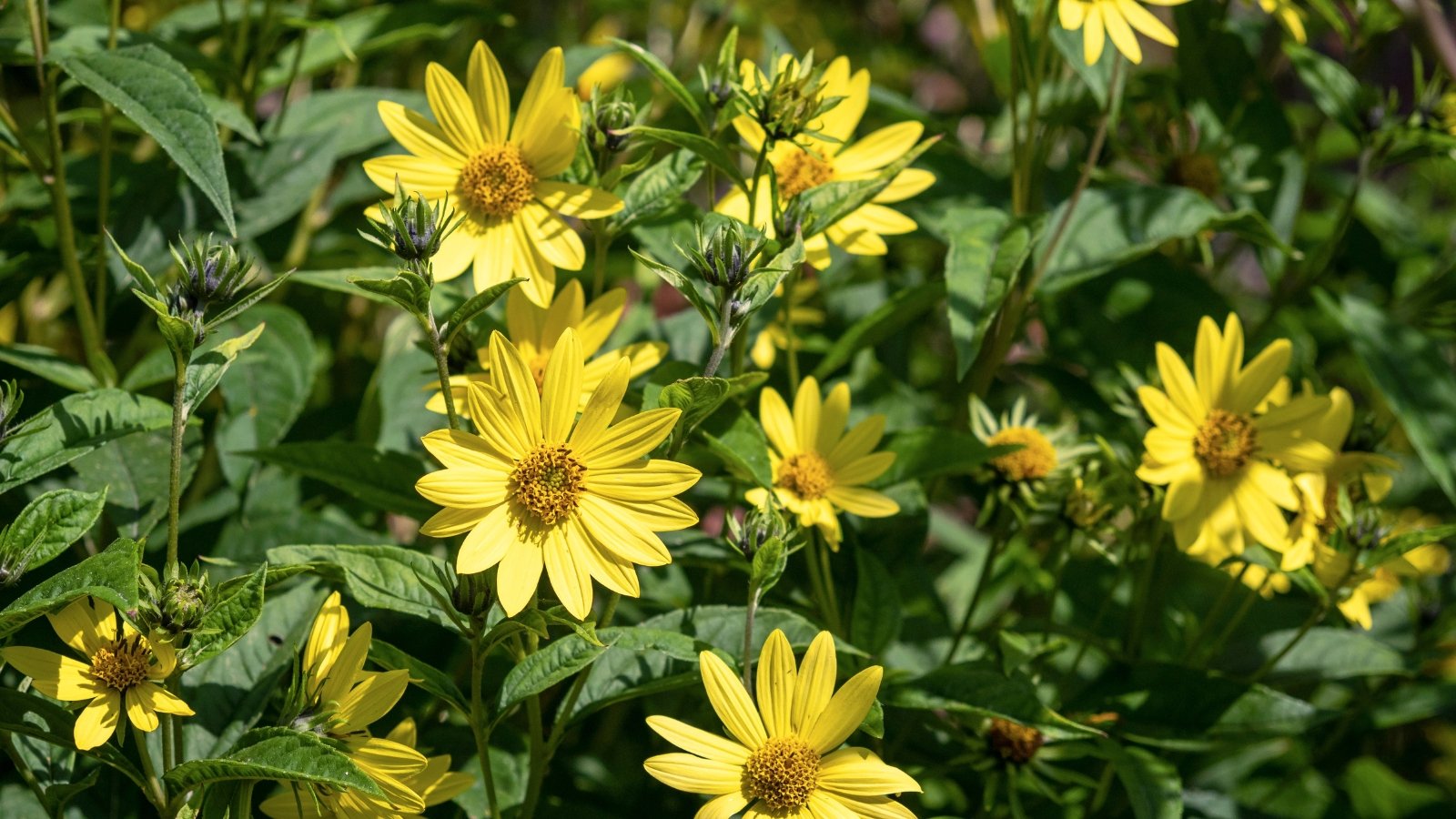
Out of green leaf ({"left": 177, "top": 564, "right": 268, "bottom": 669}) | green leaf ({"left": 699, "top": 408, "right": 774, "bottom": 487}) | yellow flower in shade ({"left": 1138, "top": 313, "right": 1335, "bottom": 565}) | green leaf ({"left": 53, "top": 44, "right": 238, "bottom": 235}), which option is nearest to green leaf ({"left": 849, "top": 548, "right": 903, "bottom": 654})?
green leaf ({"left": 699, "top": 408, "right": 774, "bottom": 487})

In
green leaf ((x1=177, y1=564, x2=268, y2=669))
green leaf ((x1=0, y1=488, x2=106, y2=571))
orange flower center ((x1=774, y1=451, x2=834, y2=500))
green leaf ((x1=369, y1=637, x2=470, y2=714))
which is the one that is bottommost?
green leaf ((x1=369, y1=637, x2=470, y2=714))

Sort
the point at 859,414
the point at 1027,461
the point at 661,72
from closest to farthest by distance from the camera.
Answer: the point at 661,72, the point at 1027,461, the point at 859,414

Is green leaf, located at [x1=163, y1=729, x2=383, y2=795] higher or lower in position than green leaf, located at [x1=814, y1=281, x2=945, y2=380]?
lower

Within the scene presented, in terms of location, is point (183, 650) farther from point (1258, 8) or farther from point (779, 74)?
point (1258, 8)

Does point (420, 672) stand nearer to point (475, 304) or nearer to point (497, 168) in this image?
point (475, 304)

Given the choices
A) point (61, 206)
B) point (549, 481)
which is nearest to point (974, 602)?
point (549, 481)

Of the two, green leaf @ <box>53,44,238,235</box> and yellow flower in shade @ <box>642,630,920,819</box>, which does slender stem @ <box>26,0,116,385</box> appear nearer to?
green leaf @ <box>53,44,238,235</box>

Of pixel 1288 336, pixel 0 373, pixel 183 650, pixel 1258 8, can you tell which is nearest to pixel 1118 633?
pixel 1288 336
